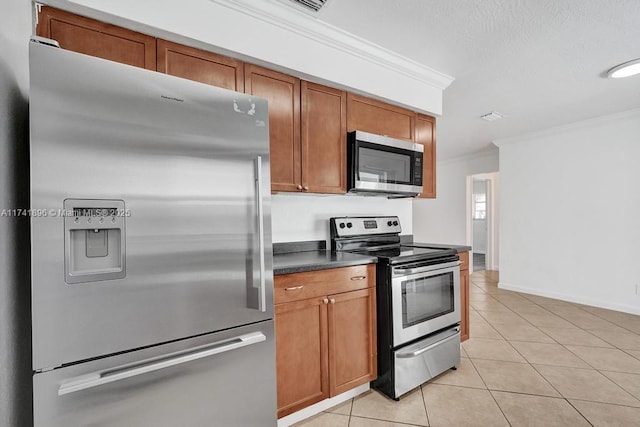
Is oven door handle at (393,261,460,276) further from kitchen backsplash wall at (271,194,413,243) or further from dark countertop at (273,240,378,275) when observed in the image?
kitchen backsplash wall at (271,194,413,243)

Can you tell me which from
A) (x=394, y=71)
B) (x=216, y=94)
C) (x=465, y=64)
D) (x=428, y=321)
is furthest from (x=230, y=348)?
(x=465, y=64)

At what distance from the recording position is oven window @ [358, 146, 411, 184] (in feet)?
7.63

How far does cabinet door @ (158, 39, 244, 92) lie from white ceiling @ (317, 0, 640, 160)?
2.27 ft

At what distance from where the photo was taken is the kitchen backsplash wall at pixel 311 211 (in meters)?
2.30

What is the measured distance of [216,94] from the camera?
4.07 ft

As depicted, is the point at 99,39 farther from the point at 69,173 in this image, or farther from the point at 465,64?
the point at 465,64

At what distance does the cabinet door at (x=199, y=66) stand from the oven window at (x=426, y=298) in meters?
1.70

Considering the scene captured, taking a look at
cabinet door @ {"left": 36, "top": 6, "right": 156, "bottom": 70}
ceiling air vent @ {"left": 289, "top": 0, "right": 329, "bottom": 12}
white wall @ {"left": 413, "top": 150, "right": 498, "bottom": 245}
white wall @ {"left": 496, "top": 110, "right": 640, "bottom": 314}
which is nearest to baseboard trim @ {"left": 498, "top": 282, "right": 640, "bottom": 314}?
white wall @ {"left": 496, "top": 110, "right": 640, "bottom": 314}

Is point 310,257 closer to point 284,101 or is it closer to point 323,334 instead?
point 323,334

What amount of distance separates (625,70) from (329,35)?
252 cm

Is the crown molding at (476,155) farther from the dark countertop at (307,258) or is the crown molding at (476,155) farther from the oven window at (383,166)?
the dark countertop at (307,258)

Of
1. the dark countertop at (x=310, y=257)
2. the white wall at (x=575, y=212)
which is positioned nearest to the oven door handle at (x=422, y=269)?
the dark countertop at (x=310, y=257)

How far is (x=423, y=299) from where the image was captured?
216 cm

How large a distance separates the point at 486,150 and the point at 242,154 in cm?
560
